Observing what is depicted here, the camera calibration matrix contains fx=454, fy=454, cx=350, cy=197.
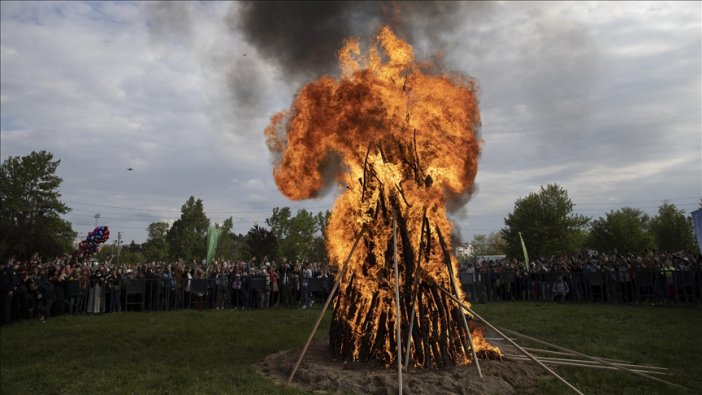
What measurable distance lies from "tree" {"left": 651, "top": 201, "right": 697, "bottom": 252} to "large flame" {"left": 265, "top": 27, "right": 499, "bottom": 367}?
62.3 m

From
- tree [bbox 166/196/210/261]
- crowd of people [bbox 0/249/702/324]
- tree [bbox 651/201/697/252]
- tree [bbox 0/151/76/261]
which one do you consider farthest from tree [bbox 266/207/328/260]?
tree [bbox 651/201/697/252]

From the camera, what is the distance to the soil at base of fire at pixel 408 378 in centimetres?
648

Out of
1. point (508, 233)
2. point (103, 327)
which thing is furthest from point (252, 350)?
point (508, 233)

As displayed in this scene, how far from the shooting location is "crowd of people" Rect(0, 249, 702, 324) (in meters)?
16.6

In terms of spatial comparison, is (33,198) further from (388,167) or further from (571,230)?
(571,230)

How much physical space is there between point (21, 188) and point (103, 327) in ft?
137

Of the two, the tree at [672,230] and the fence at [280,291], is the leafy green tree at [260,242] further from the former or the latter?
the tree at [672,230]

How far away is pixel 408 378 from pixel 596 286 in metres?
15.9

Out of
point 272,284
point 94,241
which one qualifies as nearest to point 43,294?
point 272,284

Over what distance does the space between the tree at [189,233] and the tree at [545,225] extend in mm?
41174

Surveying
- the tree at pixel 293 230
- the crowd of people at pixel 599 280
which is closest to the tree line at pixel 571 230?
the tree at pixel 293 230

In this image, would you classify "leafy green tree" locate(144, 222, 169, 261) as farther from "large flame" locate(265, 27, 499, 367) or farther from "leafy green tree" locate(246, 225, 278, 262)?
"large flame" locate(265, 27, 499, 367)

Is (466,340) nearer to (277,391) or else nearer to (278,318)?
(277,391)

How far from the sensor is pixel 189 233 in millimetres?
60688
